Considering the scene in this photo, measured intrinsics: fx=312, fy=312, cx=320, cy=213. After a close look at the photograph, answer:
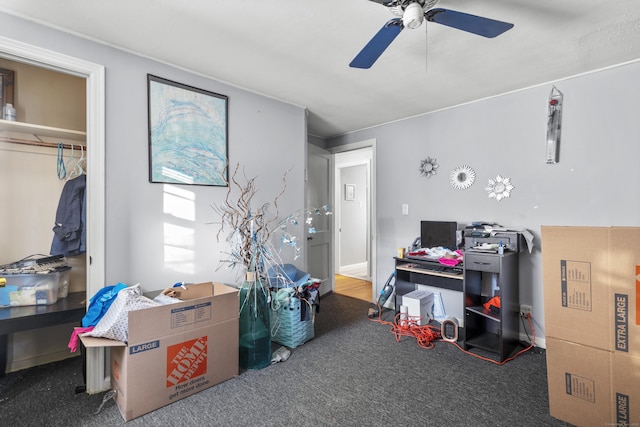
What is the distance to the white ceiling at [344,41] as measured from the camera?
179 cm

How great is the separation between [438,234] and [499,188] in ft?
2.44

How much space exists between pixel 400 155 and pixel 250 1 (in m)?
2.62

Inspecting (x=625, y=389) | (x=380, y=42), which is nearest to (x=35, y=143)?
(x=380, y=42)

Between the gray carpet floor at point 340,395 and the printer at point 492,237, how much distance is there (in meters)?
0.92

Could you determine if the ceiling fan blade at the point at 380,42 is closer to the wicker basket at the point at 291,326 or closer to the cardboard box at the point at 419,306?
the wicker basket at the point at 291,326

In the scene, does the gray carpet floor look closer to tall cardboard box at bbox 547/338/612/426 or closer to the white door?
tall cardboard box at bbox 547/338/612/426

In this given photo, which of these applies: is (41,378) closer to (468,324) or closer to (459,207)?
(468,324)

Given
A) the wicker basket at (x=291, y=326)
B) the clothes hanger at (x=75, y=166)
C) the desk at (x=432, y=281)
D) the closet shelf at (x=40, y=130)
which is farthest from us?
the desk at (x=432, y=281)

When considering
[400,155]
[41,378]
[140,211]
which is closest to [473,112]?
[400,155]

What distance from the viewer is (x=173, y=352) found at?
1.94 m

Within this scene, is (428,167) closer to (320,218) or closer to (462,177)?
(462,177)

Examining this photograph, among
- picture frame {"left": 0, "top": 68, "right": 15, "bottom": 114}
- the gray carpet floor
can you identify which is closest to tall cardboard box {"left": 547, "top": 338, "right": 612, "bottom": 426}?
the gray carpet floor

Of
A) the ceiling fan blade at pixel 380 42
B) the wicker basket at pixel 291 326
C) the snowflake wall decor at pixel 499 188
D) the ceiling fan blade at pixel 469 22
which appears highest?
the ceiling fan blade at pixel 469 22

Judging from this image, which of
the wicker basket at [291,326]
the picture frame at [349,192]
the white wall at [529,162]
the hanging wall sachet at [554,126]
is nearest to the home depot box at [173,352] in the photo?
the wicker basket at [291,326]
